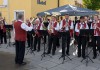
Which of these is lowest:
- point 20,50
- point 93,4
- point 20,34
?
point 20,50

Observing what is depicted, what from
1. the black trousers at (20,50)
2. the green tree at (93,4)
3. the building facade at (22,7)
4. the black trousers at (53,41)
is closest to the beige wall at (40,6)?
the building facade at (22,7)

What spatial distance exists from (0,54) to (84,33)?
4.63m

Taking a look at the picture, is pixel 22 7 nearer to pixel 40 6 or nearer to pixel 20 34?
pixel 40 6

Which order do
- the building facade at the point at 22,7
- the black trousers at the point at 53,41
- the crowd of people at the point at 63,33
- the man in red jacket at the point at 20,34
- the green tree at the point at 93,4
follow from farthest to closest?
the green tree at the point at 93,4 → the building facade at the point at 22,7 → the black trousers at the point at 53,41 → the crowd of people at the point at 63,33 → the man in red jacket at the point at 20,34

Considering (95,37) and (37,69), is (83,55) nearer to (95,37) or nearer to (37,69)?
(95,37)

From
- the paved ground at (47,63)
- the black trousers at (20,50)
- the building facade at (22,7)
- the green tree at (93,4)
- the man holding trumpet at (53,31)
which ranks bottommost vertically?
the paved ground at (47,63)

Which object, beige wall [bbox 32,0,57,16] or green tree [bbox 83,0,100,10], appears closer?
beige wall [bbox 32,0,57,16]

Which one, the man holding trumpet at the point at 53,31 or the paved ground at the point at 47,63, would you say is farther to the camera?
the man holding trumpet at the point at 53,31

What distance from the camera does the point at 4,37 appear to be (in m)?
14.1

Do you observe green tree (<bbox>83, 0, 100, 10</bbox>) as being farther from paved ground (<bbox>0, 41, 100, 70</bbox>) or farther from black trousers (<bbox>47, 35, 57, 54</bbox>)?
black trousers (<bbox>47, 35, 57, 54</bbox>)

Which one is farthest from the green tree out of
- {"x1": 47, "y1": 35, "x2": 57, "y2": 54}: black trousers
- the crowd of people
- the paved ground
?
{"x1": 47, "y1": 35, "x2": 57, "y2": 54}: black trousers

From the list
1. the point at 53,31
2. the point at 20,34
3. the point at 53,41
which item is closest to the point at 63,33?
the point at 53,31

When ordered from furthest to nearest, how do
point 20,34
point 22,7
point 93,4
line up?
1. point 93,4
2. point 22,7
3. point 20,34

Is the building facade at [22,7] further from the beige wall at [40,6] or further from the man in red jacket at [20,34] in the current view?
the man in red jacket at [20,34]
